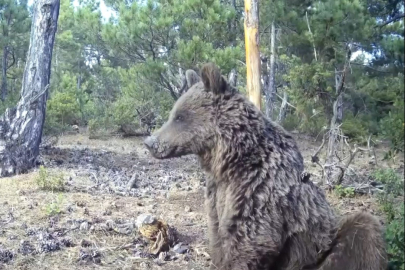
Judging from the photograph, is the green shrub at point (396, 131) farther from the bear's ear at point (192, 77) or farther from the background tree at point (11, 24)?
the background tree at point (11, 24)

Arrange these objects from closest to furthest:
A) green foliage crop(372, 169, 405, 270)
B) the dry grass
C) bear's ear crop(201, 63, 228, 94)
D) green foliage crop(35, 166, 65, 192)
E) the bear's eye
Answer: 1. green foliage crop(372, 169, 405, 270)
2. bear's ear crop(201, 63, 228, 94)
3. the bear's eye
4. the dry grass
5. green foliage crop(35, 166, 65, 192)

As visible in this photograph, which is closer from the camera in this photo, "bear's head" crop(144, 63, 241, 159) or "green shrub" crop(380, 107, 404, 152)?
"green shrub" crop(380, 107, 404, 152)

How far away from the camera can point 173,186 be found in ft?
27.3

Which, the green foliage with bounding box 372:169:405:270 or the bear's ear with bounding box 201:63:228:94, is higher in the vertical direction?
the bear's ear with bounding box 201:63:228:94

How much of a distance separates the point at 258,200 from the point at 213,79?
101 cm

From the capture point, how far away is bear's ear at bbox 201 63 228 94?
3.83 meters

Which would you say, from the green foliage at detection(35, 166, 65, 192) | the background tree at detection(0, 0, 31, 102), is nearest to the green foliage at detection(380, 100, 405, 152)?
the green foliage at detection(35, 166, 65, 192)

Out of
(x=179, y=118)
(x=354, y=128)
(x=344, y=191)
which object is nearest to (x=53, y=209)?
(x=179, y=118)

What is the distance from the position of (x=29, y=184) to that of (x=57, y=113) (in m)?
8.07

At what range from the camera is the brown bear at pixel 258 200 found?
3631 millimetres

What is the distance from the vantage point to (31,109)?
30.9 ft

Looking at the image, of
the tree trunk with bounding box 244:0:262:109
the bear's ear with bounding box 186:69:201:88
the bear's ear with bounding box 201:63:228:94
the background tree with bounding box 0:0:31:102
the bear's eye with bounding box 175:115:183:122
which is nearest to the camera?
the bear's ear with bounding box 201:63:228:94

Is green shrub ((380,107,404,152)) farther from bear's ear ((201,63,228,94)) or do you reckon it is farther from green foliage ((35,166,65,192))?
green foliage ((35,166,65,192))

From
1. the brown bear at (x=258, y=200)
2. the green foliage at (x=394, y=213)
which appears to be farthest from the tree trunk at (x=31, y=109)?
the green foliage at (x=394, y=213)
